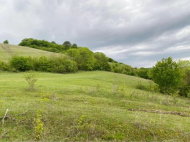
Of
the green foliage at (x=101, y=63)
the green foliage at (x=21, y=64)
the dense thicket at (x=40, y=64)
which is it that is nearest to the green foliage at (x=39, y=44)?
the green foliage at (x=101, y=63)

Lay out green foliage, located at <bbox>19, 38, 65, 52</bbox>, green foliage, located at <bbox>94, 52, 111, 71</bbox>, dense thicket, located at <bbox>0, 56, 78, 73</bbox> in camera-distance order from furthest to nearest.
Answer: green foliage, located at <bbox>19, 38, 65, 52</bbox> → green foliage, located at <bbox>94, 52, 111, 71</bbox> → dense thicket, located at <bbox>0, 56, 78, 73</bbox>

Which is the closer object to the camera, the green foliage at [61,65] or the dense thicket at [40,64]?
the dense thicket at [40,64]

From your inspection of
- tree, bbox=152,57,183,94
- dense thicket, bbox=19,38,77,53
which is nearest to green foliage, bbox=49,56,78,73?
tree, bbox=152,57,183,94

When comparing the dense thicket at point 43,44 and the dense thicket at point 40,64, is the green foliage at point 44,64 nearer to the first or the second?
the dense thicket at point 40,64

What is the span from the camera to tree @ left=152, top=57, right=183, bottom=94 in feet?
91.7

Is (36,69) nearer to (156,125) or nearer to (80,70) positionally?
(80,70)

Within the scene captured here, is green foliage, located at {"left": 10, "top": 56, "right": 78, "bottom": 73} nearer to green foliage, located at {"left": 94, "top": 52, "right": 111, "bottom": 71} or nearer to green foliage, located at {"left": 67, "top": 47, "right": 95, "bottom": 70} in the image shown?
green foliage, located at {"left": 67, "top": 47, "right": 95, "bottom": 70}

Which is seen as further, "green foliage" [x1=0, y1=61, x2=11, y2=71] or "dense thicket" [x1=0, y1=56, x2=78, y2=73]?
"dense thicket" [x1=0, y1=56, x2=78, y2=73]

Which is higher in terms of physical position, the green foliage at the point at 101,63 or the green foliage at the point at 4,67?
the green foliage at the point at 101,63

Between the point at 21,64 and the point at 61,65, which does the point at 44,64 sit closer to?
the point at 61,65

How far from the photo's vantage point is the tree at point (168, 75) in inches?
1101

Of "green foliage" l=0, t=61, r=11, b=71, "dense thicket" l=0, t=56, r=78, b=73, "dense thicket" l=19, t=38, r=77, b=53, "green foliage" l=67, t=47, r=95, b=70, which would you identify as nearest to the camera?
"green foliage" l=0, t=61, r=11, b=71

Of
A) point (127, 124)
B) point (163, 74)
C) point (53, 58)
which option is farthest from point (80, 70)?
point (127, 124)

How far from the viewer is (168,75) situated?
28203 mm
